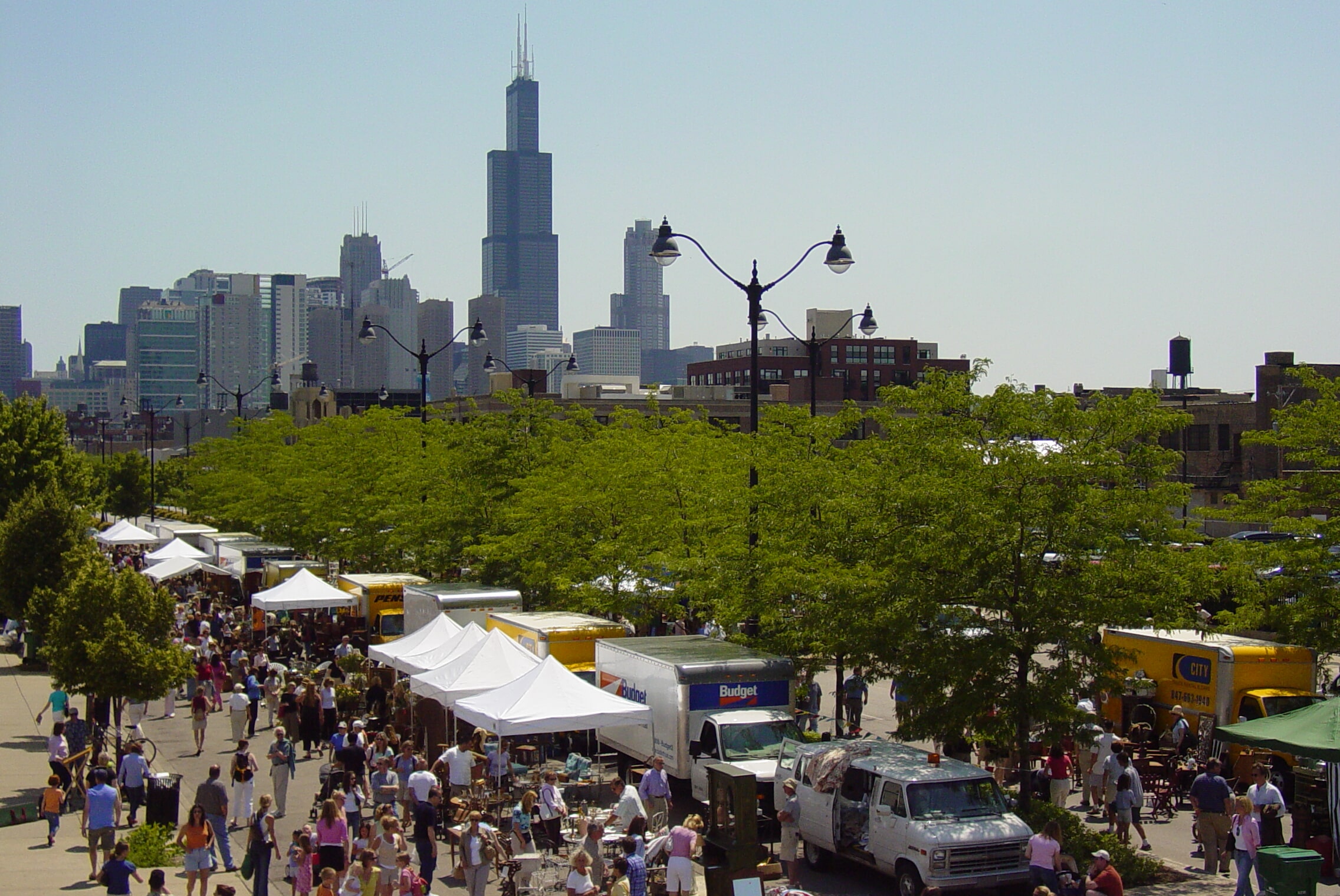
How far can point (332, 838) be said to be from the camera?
1617 cm

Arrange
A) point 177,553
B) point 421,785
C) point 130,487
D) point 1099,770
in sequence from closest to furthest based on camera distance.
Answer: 1. point 421,785
2. point 1099,770
3. point 177,553
4. point 130,487

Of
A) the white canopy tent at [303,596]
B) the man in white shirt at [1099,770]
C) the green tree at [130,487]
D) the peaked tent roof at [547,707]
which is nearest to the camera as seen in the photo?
the peaked tent roof at [547,707]

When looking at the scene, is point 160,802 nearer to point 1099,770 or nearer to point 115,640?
point 115,640

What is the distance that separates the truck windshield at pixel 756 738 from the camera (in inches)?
775

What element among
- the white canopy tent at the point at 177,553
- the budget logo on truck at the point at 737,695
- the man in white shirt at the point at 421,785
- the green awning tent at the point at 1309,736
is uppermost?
→ the green awning tent at the point at 1309,736

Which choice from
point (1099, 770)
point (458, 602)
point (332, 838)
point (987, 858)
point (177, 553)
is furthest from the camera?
point (177, 553)

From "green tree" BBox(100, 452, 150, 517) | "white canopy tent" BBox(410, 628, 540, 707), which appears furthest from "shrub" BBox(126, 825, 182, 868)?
"green tree" BBox(100, 452, 150, 517)

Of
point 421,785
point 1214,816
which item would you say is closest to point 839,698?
point 1214,816

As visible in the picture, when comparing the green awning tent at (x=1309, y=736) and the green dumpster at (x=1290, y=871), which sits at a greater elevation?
the green awning tent at (x=1309, y=736)

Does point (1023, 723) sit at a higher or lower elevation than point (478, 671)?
higher

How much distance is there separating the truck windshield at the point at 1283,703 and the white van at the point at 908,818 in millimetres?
8363

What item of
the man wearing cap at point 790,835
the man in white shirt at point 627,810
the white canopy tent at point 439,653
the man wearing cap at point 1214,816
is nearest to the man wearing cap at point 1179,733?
the man wearing cap at point 1214,816

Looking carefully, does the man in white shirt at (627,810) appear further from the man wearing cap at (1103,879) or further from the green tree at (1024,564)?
the man wearing cap at (1103,879)

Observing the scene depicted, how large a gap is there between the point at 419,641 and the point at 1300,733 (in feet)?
52.3
